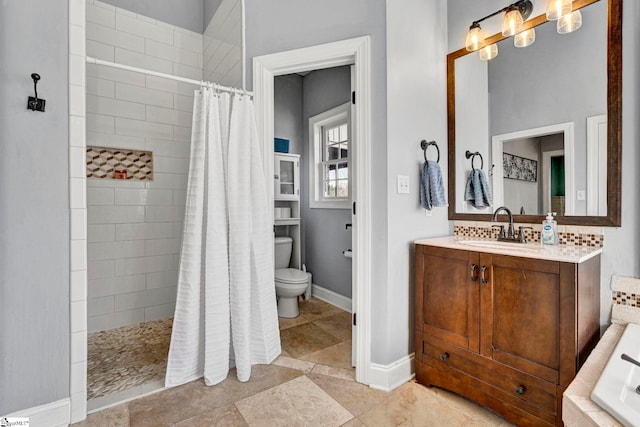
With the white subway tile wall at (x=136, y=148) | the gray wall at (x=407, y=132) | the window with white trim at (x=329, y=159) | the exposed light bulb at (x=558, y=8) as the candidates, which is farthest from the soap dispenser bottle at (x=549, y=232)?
the white subway tile wall at (x=136, y=148)

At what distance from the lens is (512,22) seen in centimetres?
174

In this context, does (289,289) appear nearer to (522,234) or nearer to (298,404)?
(298,404)

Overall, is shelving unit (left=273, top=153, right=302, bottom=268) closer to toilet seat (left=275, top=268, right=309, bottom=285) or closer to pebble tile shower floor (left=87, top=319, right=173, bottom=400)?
toilet seat (left=275, top=268, right=309, bottom=285)

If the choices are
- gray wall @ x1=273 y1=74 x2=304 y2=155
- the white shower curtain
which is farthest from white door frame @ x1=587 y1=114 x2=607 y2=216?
gray wall @ x1=273 y1=74 x2=304 y2=155

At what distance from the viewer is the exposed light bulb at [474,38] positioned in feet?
6.37

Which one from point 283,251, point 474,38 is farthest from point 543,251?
point 283,251

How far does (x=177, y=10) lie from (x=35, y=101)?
216cm

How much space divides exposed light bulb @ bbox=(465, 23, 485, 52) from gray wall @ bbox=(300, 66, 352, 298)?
1345mm

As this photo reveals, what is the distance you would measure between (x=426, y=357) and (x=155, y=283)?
240 cm

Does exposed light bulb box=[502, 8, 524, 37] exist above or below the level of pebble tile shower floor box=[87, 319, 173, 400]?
above

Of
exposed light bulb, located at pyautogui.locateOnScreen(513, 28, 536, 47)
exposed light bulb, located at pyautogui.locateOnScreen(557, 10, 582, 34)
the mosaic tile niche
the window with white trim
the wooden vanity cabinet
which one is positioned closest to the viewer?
the wooden vanity cabinet

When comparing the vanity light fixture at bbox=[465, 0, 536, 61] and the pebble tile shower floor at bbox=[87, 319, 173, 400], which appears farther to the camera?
the pebble tile shower floor at bbox=[87, 319, 173, 400]

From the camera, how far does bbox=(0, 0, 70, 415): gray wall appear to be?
1405 millimetres

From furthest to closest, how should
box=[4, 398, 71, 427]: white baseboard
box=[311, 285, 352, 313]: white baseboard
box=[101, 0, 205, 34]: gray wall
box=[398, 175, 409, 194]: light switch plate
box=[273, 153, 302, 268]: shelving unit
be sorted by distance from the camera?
box=[273, 153, 302, 268]: shelving unit < box=[311, 285, 352, 313]: white baseboard < box=[101, 0, 205, 34]: gray wall < box=[398, 175, 409, 194]: light switch plate < box=[4, 398, 71, 427]: white baseboard
